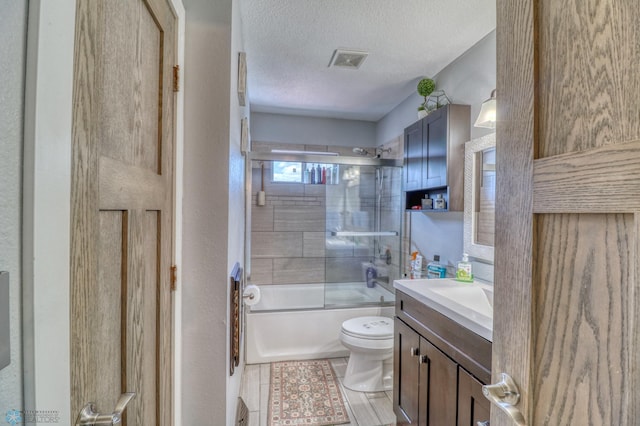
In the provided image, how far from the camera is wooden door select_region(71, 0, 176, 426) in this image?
509mm

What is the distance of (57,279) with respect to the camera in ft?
1.44

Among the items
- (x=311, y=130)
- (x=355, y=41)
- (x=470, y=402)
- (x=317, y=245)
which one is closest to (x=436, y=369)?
(x=470, y=402)

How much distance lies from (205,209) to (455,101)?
1.96 m

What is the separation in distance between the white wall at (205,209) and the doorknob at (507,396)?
37.7 inches

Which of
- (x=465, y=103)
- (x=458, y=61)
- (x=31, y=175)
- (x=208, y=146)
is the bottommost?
(x=31, y=175)

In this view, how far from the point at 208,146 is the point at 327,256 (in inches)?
87.9

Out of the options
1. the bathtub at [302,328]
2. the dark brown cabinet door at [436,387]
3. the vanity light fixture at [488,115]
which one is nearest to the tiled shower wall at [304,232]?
the bathtub at [302,328]

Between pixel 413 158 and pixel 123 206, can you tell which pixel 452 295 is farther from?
pixel 123 206

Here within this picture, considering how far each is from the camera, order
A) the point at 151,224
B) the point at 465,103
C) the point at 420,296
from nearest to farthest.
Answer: the point at 151,224, the point at 420,296, the point at 465,103

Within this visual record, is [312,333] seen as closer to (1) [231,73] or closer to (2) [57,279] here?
(1) [231,73]

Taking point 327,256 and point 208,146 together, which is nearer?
point 208,146

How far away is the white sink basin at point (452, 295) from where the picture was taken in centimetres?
133

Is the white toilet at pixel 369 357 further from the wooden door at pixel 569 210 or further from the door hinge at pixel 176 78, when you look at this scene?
the door hinge at pixel 176 78

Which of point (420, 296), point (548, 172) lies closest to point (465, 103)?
point (420, 296)
